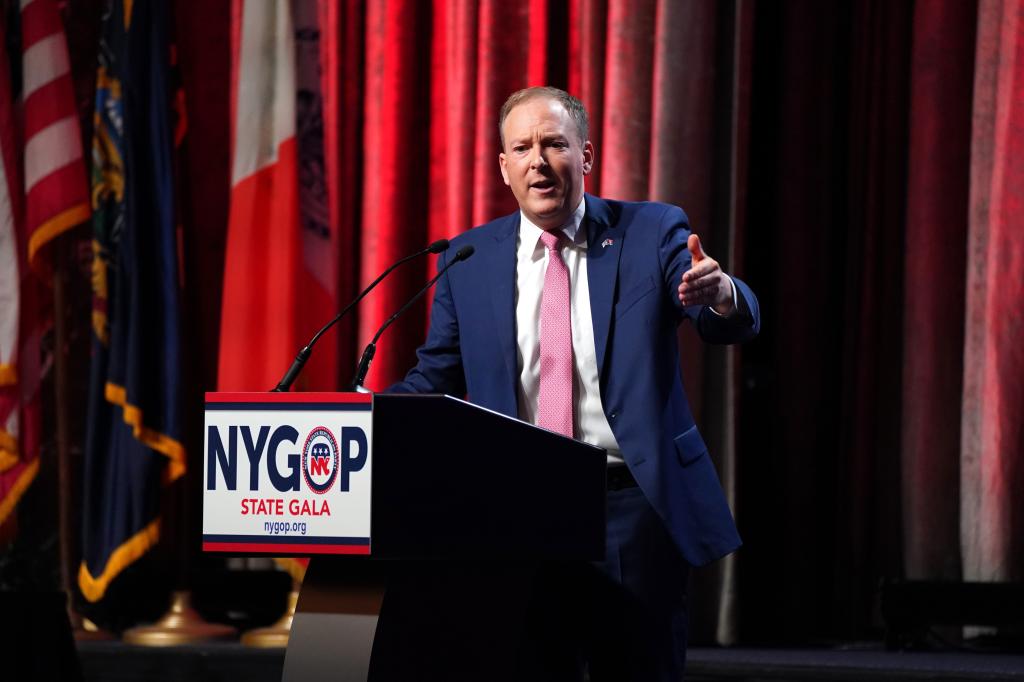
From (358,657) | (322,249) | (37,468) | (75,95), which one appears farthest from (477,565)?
(75,95)

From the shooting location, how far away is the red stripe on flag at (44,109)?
15.3 ft

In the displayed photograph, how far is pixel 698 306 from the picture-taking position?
2.09m

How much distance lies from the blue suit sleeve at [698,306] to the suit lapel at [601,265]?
0.08m

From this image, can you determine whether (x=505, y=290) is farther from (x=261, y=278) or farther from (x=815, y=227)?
(x=261, y=278)

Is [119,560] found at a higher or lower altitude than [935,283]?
lower

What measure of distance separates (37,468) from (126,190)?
1.01 m

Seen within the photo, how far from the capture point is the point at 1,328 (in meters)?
4.61

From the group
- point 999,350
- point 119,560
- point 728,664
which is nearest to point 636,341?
point 728,664

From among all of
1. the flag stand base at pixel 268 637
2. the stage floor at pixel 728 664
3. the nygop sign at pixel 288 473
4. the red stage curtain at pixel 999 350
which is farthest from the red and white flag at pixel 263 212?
the nygop sign at pixel 288 473

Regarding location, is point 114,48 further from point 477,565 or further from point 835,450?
point 477,565

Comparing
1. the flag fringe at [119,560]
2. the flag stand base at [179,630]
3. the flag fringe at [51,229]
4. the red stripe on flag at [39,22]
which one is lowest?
the flag stand base at [179,630]

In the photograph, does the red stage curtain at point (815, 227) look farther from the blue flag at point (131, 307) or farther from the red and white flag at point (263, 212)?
the blue flag at point (131, 307)

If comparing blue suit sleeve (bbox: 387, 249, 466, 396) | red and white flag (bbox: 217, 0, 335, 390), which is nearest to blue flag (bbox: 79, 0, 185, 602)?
red and white flag (bbox: 217, 0, 335, 390)

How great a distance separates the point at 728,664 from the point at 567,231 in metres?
1.72
